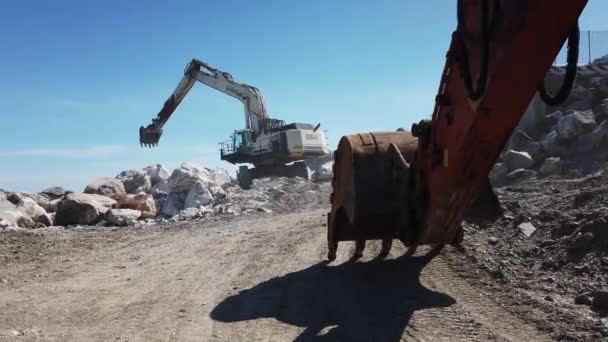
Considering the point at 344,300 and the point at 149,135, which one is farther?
the point at 149,135

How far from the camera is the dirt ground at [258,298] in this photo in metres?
4.86

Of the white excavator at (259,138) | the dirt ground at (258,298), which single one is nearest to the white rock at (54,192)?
the white excavator at (259,138)

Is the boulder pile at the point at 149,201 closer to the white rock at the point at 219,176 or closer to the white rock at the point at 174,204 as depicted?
the white rock at the point at 174,204

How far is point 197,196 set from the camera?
18.7 metres

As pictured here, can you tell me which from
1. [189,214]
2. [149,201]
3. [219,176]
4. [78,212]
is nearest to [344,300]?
[189,214]

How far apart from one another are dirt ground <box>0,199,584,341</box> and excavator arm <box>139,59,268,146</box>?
19.3m

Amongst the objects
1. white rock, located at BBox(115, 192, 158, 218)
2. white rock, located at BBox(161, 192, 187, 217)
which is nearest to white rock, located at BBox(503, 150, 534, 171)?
white rock, located at BBox(161, 192, 187, 217)

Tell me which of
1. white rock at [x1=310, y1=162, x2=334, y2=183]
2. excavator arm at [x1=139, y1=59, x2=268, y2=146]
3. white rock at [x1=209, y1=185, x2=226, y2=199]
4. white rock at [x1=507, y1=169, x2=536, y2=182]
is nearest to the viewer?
white rock at [x1=507, y1=169, x2=536, y2=182]

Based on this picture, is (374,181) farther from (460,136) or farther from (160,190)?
(160,190)

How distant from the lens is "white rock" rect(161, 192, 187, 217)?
1803 cm

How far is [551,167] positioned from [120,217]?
37.9 feet

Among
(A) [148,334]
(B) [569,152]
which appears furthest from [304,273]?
(B) [569,152]

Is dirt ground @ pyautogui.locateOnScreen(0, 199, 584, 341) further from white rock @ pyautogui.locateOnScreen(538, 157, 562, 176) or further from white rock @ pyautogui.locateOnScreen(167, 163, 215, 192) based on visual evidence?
white rock @ pyautogui.locateOnScreen(167, 163, 215, 192)

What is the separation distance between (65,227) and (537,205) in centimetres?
1138
